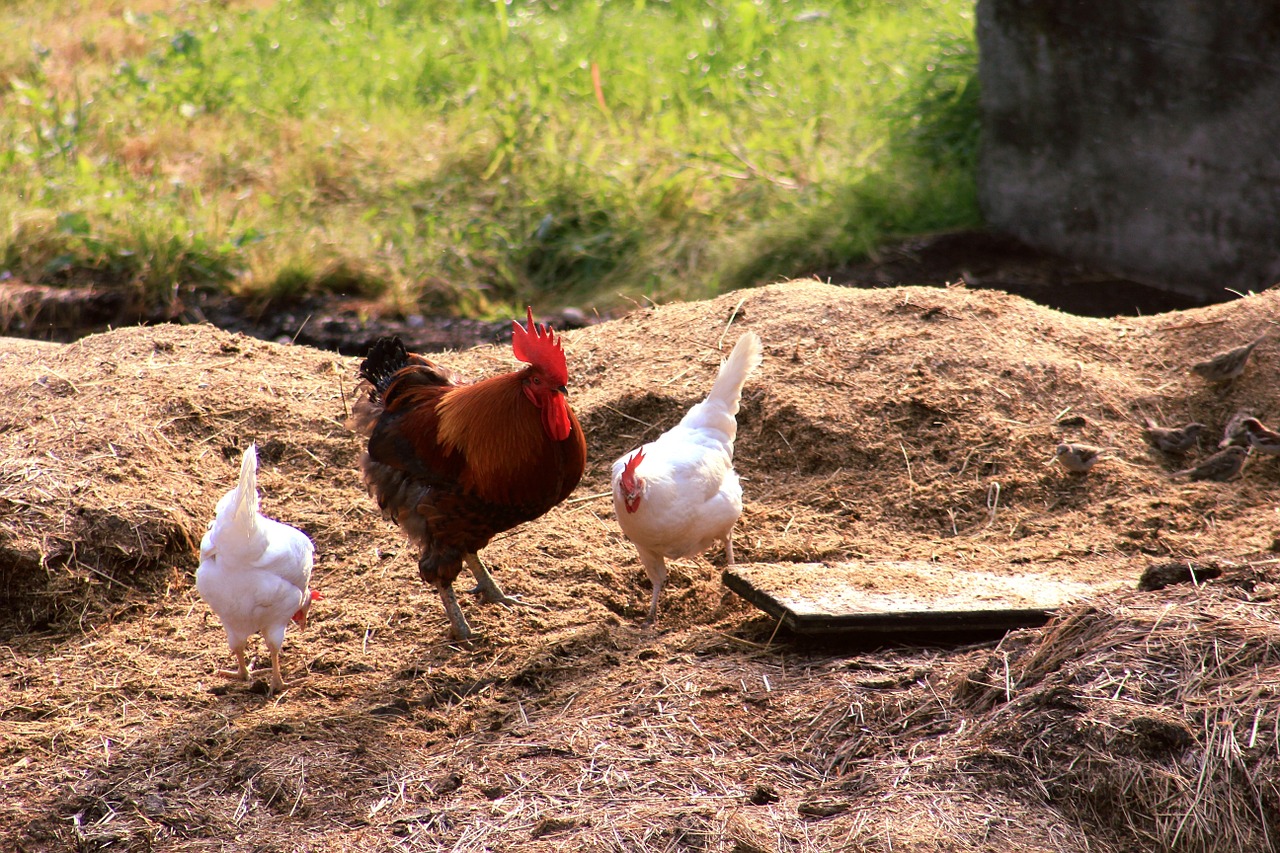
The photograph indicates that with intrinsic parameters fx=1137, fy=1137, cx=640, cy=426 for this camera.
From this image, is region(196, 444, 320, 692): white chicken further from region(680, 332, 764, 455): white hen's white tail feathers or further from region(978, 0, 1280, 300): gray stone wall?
region(978, 0, 1280, 300): gray stone wall

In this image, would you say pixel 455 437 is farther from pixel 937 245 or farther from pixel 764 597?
pixel 937 245

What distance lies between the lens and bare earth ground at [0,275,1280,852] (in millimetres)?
3012

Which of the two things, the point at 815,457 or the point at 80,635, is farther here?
the point at 815,457

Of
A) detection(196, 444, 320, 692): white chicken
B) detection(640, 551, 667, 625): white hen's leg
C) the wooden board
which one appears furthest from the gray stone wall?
detection(196, 444, 320, 692): white chicken

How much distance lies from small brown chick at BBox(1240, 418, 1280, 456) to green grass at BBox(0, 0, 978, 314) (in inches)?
143

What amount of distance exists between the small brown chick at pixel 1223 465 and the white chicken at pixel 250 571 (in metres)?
3.69

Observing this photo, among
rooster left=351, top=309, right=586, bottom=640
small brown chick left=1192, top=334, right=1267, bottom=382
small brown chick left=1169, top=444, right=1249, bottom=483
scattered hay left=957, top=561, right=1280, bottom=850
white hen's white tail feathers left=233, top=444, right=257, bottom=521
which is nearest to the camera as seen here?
scattered hay left=957, top=561, right=1280, bottom=850

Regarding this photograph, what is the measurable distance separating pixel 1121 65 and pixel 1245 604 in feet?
17.7

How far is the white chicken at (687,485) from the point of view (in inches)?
155

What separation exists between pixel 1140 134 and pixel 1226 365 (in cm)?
304

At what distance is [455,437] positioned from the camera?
411 centimetres

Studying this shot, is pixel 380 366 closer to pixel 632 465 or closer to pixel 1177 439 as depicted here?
pixel 632 465

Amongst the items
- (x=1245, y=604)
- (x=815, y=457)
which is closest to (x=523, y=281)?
(x=815, y=457)

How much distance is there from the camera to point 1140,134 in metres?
7.65
